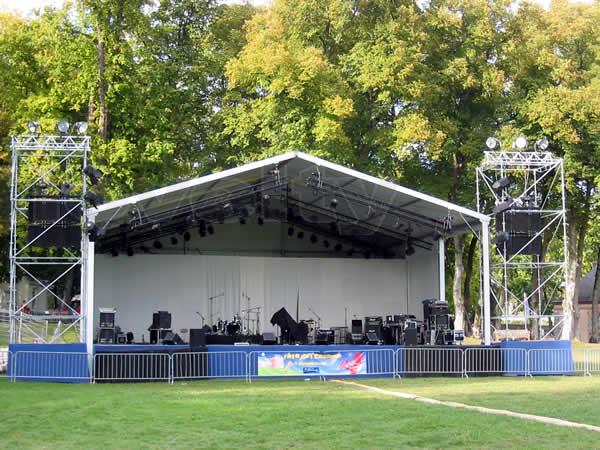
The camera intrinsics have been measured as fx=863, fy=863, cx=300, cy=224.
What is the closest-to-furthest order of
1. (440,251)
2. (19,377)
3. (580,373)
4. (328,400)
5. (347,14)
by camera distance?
(328,400), (19,377), (580,373), (440,251), (347,14)

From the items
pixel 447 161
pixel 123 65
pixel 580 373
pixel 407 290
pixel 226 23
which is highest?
pixel 226 23

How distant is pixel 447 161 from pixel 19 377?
15867 mm

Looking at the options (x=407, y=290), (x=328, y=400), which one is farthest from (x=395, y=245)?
(x=328, y=400)

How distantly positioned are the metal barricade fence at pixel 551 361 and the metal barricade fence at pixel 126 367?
739 centimetres

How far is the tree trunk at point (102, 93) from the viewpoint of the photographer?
24844 millimetres

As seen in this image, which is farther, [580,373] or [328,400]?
[580,373]

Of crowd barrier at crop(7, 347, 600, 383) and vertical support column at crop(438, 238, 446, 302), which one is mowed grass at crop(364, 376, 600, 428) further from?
vertical support column at crop(438, 238, 446, 302)

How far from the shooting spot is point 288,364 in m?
16.8

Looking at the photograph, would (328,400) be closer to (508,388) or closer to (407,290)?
(508,388)

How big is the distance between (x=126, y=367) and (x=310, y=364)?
3534 millimetres

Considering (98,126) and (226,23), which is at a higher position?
(226,23)

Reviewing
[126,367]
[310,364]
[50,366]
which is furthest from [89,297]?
[310,364]

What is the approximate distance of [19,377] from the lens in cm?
1628

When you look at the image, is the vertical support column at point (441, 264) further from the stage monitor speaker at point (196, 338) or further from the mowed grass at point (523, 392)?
the stage monitor speaker at point (196, 338)
